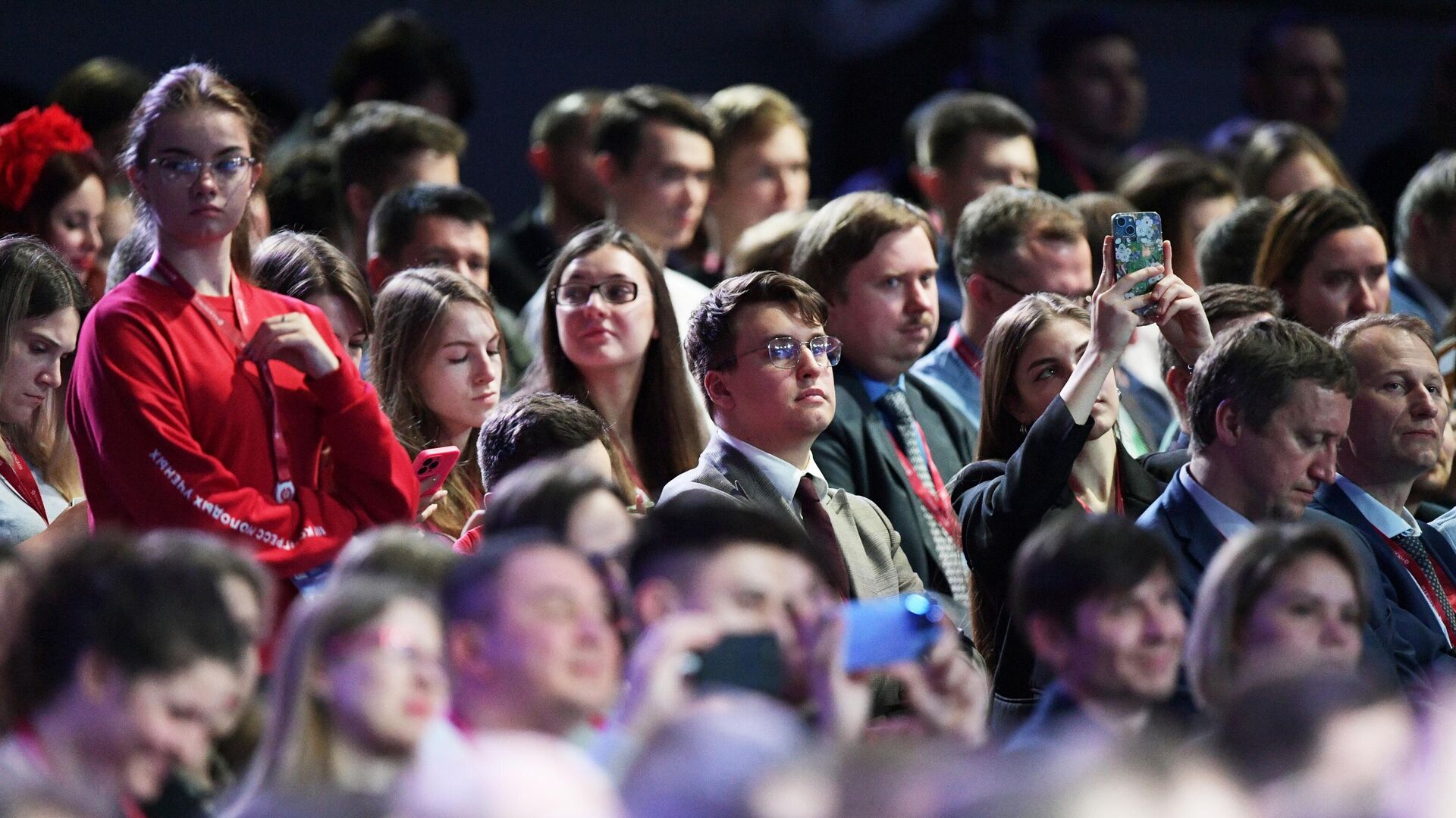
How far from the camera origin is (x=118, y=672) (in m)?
2.24

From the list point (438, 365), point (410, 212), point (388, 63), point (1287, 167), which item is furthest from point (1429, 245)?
point (388, 63)

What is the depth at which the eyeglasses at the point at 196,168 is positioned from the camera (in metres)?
3.41

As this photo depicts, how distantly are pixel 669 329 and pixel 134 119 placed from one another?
1.22 meters

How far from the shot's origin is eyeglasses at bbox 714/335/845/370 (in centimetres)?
359

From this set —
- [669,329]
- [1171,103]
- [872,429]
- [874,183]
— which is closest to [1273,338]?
[872,429]

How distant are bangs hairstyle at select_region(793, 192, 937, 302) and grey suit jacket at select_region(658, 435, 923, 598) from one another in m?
0.79

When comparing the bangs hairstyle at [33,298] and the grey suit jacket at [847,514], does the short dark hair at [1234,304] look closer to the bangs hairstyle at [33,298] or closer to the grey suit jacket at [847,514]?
the grey suit jacket at [847,514]

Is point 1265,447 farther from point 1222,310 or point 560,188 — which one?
point 560,188

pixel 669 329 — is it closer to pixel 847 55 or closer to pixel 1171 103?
pixel 847 55

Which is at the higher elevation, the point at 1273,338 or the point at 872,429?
the point at 1273,338

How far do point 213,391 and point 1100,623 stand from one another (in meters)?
1.61

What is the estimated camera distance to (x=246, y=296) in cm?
349

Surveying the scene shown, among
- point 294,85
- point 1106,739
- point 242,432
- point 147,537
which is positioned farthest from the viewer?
point 294,85

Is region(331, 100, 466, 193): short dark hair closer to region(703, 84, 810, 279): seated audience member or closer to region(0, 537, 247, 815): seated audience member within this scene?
region(703, 84, 810, 279): seated audience member
